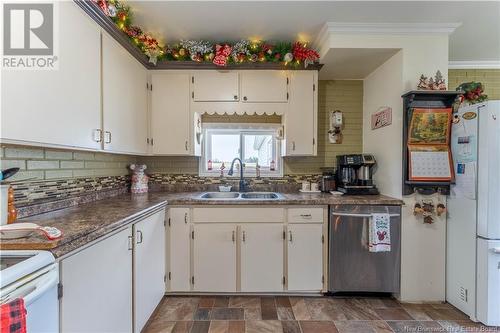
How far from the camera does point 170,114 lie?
8.63ft

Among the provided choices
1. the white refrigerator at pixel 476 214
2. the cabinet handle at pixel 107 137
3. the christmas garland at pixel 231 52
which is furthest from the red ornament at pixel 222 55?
the white refrigerator at pixel 476 214

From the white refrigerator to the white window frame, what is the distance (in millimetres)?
1629

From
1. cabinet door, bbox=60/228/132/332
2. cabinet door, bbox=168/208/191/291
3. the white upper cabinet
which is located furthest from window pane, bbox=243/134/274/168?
cabinet door, bbox=60/228/132/332

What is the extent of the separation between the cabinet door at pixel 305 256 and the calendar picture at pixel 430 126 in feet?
3.80

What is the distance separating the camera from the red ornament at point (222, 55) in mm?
2452

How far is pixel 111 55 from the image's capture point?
1.89 metres

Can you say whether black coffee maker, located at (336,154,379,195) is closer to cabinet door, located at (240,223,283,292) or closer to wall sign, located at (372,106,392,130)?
wall sign, located at (372,106,392,130)

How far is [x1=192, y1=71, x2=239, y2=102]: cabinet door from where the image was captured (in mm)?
2600

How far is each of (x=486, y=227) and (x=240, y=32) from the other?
8.32 feet

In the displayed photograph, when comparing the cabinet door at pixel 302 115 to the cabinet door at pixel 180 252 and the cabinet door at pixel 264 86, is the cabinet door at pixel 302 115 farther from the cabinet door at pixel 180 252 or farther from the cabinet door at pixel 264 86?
the cabinet door at pixel 180 252

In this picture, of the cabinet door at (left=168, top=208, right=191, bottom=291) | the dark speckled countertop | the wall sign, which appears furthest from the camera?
the wall sign

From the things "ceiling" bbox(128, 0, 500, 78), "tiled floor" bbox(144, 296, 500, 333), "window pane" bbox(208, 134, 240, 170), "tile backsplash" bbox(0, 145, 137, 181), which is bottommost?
"tiled floor" bbox(144, 296, 500, 333)

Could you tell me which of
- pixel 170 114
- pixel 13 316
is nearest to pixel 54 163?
pixel 170 114

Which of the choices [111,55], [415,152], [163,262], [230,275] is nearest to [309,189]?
[415,152]
